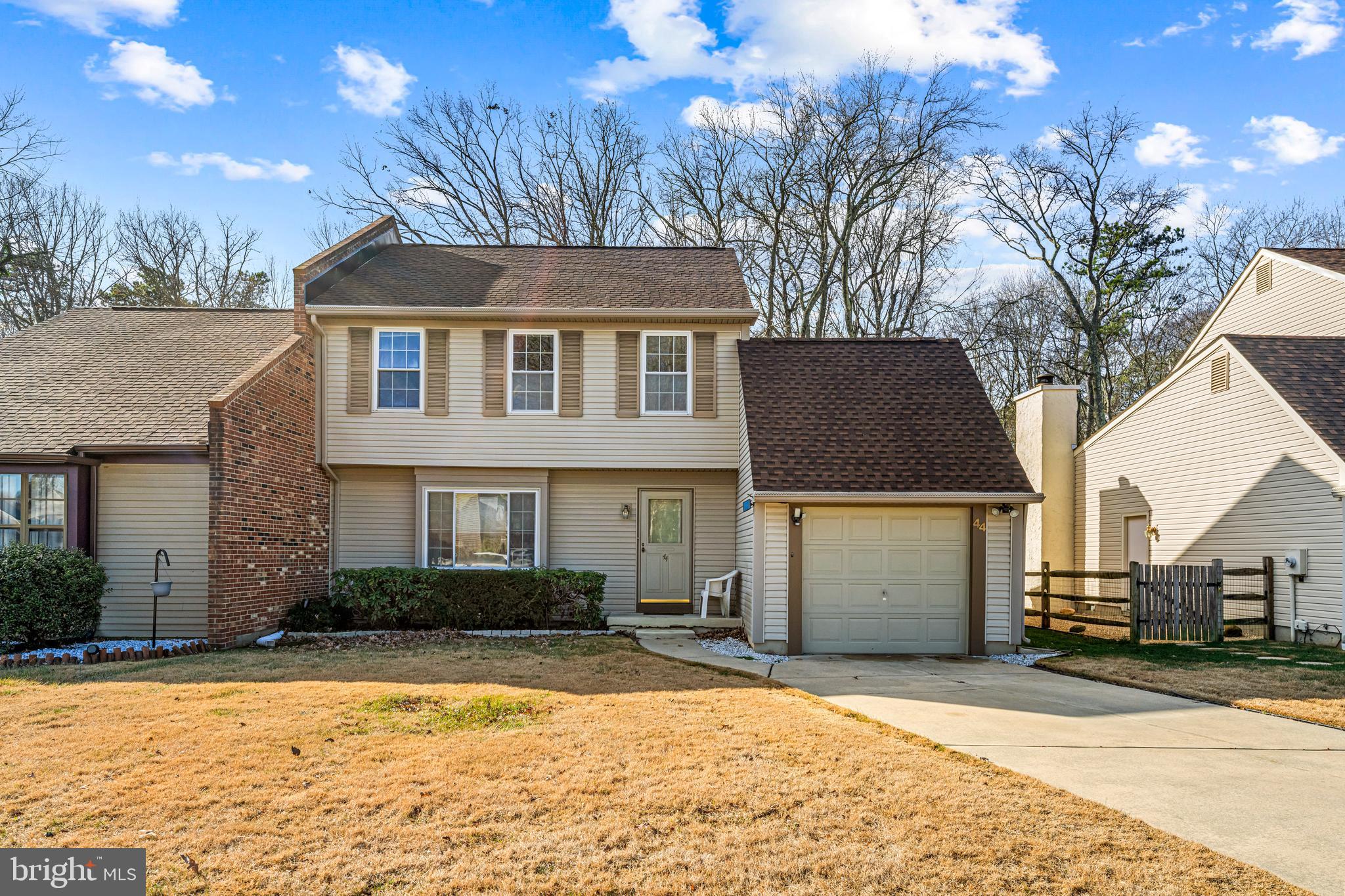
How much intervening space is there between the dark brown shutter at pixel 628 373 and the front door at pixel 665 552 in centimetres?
158

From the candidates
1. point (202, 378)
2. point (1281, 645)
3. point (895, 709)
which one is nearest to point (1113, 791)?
Result: point (895, 709)

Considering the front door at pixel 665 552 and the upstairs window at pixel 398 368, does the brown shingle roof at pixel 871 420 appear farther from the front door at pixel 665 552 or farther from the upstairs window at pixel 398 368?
the upstairs window at pixel 398 368

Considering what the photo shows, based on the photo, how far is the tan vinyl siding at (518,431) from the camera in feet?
45.5

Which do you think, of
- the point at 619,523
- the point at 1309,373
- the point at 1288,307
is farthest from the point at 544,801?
the point at 1288,307

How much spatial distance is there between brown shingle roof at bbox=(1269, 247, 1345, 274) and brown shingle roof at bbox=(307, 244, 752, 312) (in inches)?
428

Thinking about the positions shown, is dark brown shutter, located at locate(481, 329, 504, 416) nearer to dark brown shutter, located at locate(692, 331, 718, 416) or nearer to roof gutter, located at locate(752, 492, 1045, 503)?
dark brown shutter, located at locate(692, 331, 718, 416)

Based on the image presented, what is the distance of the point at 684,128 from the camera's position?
2711 centimetres

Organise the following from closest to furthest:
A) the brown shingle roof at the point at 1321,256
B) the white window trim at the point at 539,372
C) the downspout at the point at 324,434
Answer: the downspout at the point at 324,434, the white window trim at the point at 539,372, the brown shingle roof at the point at 1321,256

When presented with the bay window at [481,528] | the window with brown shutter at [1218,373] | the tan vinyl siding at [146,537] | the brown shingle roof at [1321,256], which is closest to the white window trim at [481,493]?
the bay window at [481,528]

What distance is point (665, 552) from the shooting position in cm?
1438

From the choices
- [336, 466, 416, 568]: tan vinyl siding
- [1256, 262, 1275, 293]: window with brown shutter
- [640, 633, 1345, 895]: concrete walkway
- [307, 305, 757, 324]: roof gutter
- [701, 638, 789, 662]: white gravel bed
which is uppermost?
[1256, 262, 1275, 293]: window with brown shutter

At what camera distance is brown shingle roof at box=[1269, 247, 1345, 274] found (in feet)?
50.1

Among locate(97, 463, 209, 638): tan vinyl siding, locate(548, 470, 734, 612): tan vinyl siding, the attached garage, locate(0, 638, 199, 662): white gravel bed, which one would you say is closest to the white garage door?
the attached garage

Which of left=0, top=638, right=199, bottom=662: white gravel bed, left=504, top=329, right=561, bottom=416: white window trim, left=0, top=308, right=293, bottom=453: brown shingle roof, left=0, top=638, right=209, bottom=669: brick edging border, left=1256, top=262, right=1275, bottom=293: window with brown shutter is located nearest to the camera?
left=0, top=638, right=209, bottom=669: brick edging border
